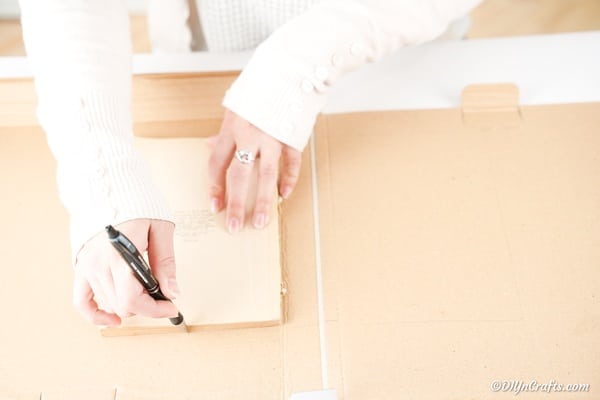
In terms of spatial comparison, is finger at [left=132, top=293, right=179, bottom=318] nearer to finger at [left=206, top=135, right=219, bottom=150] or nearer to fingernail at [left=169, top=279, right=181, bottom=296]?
fingernail at [left=169, top=279, right=181, bottom=296]

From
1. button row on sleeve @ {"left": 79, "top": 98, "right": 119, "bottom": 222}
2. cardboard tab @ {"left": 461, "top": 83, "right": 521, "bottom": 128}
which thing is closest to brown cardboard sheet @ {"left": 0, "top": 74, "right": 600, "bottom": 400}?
cardboard tab @ {"left": 461, "top": 83, "right": 521, "bottom": 128}

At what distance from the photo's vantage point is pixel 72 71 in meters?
0.58

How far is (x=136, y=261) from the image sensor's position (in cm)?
47

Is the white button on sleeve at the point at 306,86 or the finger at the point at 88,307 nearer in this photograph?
the finger at the point at 88,307

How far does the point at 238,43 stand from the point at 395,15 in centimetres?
23

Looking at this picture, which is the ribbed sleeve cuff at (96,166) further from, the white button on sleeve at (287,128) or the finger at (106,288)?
the white button on sleeve at (287,128)

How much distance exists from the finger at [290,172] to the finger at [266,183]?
12 mm

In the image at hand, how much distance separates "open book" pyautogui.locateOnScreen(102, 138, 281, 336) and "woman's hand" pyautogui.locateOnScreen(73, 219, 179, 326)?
0.11ft

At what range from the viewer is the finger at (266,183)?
60 centimetres

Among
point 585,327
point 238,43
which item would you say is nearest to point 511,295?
point 585,327

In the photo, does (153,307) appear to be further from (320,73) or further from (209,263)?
(320,73)

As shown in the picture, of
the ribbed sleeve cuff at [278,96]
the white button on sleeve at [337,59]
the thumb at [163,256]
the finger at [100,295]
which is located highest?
the white button on sleeve at [337,59]

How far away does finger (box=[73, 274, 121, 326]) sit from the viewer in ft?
1.68

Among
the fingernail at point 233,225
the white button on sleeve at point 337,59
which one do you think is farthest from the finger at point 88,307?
the white button on sleeve at point 337,59
